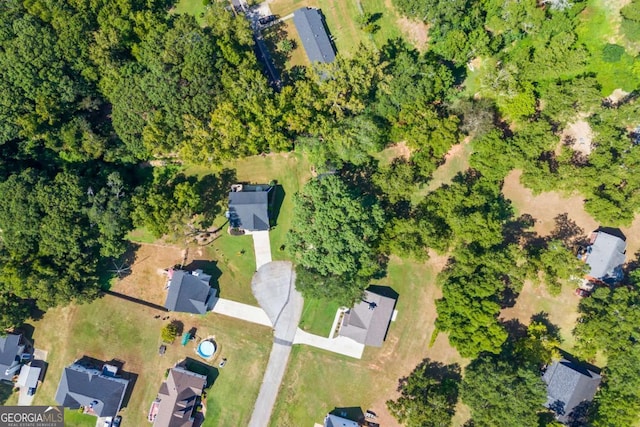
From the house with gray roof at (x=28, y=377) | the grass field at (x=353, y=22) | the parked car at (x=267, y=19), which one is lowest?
the house with gray roof at (x=28, y=377)

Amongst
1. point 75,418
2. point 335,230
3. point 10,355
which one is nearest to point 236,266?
point 335,230

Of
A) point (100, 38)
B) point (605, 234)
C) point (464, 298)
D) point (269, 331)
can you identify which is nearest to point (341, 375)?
point (269, 331)

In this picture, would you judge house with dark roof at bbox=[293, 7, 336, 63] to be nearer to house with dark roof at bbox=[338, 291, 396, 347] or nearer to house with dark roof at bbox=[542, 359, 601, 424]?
house with dark roof at bbox=[338, 291, 396, 347]

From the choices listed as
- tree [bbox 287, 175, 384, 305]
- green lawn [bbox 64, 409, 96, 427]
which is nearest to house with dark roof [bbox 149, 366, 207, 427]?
green lawn [bbox 64, 409, 96, 427]

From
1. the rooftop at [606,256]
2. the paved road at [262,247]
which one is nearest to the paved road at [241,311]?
the paved road at [262,247]

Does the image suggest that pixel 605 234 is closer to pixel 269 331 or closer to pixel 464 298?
pixel 464 298

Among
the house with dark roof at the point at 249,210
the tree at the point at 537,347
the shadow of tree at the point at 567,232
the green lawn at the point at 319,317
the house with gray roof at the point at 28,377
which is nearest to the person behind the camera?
the tree at the point at 537,347

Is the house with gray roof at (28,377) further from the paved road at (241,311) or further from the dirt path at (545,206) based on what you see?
the dirt path at (545,206)
